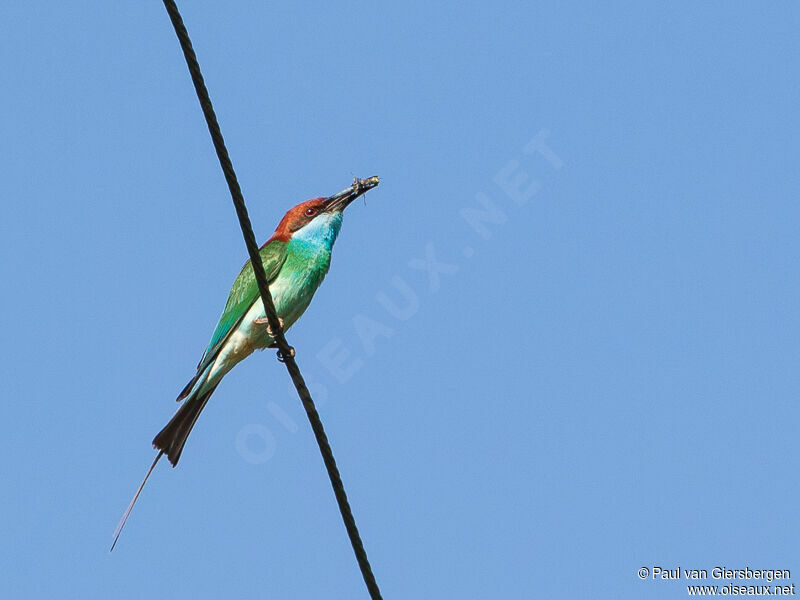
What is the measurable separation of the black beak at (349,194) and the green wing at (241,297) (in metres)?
0.37

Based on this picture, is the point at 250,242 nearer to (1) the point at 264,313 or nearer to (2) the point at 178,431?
(2) the point at 178,431

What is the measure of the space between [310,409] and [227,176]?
79 centimetres

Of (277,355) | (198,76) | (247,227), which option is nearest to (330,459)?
(247,227)

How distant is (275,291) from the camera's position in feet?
16.4

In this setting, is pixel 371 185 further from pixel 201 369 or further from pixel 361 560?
pixel 361 560

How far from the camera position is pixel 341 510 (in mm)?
2883

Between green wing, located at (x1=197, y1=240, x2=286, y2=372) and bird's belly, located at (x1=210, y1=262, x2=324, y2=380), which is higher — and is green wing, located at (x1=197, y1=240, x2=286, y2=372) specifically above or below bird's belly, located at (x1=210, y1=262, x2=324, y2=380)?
above

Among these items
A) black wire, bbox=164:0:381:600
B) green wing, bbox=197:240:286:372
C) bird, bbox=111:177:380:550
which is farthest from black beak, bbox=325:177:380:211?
black wire, bbox=164:0:381:600

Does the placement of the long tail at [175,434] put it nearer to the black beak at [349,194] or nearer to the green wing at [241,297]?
the green wing at [241,297]

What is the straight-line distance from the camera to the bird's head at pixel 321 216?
17.3ft

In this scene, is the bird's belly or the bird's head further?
the bird's head

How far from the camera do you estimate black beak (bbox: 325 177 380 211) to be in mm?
5367

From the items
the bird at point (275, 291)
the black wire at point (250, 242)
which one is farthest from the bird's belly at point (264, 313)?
the black wire at point (250, 242)

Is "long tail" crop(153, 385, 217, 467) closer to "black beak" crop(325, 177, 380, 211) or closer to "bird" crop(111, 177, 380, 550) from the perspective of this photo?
"bird" crop(111, 177, 380, 550)
